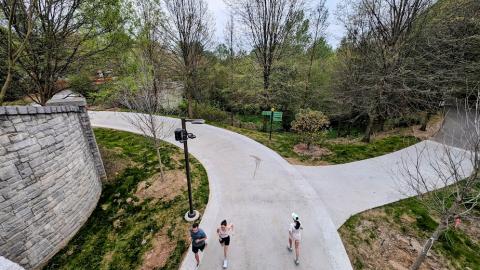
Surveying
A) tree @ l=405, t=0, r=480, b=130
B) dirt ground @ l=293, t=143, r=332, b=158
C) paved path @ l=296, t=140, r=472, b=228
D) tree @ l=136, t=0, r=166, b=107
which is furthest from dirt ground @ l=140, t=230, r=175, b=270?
tree @ l=405, t=0, r=480, b=130

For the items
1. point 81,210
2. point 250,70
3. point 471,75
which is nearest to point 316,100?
point 250,70

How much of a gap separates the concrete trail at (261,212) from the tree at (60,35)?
22.7 feet

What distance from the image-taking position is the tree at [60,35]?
8242 millimetres

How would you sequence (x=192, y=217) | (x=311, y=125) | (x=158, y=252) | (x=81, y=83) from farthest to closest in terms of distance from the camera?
1. (x=311, y=125)
2. (x=81, y=83)
3. (x=192, y=217)
4. (x=158, y=252)

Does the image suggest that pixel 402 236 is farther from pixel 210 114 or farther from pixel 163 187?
pixel 210 114

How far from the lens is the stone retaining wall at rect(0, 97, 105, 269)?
17.1ft

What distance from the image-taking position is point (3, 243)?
5102 millimetres

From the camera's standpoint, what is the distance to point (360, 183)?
29.7ft

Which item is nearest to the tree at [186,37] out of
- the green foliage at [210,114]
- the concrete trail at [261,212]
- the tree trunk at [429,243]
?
the green foliage at [210,114]

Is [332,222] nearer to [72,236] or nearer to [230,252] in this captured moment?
[230,252]

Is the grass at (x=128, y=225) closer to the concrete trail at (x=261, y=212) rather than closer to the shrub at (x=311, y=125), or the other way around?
the concrete trail at (x=261, y=212)

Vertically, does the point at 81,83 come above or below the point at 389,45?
below

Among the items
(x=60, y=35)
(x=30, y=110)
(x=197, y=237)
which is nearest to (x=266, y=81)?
(x=60, y=35)

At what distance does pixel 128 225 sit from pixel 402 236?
857 centimetres
